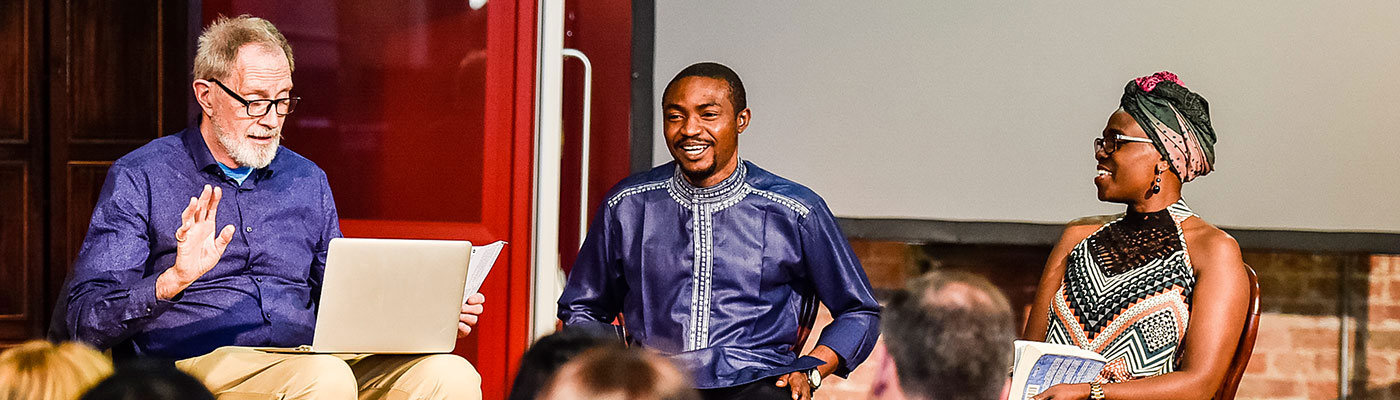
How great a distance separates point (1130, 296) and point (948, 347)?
113 cm

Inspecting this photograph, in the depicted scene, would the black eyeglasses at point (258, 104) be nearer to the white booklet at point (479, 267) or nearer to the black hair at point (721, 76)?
the white booklet at point (479, 267)

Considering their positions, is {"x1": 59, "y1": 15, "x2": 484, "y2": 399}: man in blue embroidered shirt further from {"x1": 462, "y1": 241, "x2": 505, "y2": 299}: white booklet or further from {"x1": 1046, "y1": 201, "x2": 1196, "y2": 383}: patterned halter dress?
{"x1": 1046, "y1": 201, "x2": 1196, "y2": 383}: patterned halter dress

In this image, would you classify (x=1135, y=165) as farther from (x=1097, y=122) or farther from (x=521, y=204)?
(x=521, y=204)

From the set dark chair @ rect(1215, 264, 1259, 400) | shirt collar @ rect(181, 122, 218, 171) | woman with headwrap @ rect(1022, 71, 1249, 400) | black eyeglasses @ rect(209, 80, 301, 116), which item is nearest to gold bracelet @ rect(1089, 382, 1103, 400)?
woman with headwrap @ rect(1022, 71, 1249, 400)

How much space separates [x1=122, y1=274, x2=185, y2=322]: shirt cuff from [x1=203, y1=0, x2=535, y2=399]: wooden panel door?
1.09 metres

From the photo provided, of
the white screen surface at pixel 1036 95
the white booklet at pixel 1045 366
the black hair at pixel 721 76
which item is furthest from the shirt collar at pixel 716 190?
the white screen surface at pixel 1036 95

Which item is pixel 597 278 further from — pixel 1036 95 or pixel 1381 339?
pixel 1381 339

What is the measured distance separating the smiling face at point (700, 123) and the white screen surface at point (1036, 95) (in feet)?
3.91

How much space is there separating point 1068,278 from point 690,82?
90cm

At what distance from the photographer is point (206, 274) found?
2.46 m

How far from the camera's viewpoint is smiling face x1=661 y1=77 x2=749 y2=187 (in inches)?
99.1

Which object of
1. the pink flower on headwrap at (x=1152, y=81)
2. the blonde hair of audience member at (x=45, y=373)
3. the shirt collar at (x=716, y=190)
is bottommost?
the blonde hair of audience member at (x=45, y=373)

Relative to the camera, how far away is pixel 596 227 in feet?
8.66

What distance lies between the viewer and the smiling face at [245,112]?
Result: 8.23 feet
